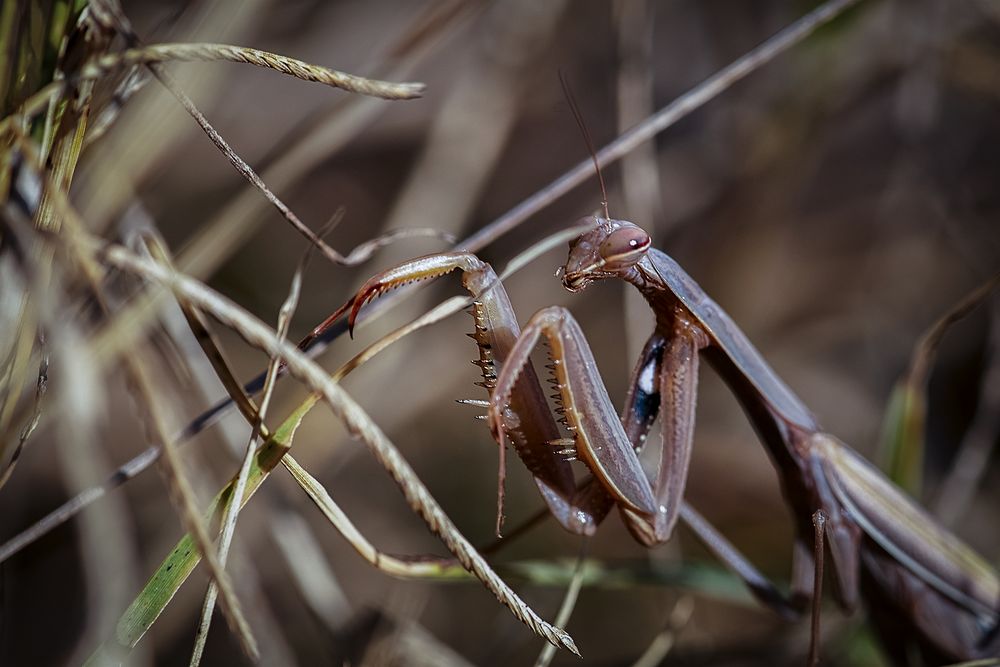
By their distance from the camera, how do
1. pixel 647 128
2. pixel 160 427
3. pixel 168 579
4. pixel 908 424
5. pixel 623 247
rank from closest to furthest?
pixel 160 427 < pixel 168 579 < pixel 623 247 < pixel 647 128 < pixel 908 424

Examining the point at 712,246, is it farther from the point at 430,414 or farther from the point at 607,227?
the point at 607,227

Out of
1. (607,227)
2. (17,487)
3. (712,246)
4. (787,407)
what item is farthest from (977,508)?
(17,487)

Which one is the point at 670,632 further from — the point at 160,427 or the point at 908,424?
the point at 160,427

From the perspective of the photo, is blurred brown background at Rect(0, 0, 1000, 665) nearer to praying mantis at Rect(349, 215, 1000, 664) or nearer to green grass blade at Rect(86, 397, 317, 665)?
praying mantis at Rect(349, 215, 1000, 664)

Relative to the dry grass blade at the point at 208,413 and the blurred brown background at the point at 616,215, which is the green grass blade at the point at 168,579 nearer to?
the dry grass blade at the point at 208,413

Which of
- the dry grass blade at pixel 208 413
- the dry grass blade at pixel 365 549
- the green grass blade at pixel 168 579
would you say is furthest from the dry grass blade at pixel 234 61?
the dry grass blade at pixel 365 549

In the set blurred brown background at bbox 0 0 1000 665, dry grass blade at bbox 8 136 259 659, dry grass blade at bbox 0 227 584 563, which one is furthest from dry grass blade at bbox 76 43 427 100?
blurred brown background at bbox 0 0 1000 665

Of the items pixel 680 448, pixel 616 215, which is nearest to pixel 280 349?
pixel 680 448
